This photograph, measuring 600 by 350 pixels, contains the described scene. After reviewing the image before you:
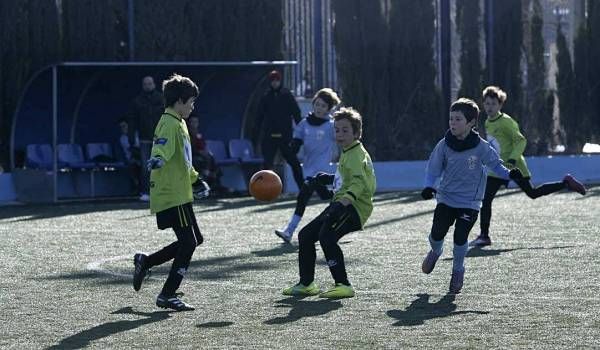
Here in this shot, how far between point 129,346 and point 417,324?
206 cm

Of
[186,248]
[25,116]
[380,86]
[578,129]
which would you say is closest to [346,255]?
[186,248]

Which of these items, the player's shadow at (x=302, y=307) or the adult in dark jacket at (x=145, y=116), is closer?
the player's shadow at (x=302, y=307)

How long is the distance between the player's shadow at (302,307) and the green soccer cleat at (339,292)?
0.17 feet

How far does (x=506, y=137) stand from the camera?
16062 millimetres

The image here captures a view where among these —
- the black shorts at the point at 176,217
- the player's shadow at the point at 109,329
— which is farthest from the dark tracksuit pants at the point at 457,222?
the player's shadow at the point at 109,329

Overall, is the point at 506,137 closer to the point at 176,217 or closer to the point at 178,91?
the point at 178,91

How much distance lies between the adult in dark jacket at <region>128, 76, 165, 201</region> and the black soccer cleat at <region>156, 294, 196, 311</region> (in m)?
12.2

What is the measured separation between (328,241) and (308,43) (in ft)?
51.1

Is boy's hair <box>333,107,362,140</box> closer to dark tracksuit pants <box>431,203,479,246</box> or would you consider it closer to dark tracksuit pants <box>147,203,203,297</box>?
dark tracksuit pants <box>431,203,479,246</box>

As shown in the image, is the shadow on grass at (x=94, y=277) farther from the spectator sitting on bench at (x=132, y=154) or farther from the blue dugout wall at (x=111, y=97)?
the spectator sitting on bench at (x=132, y=154)

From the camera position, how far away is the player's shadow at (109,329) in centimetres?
941

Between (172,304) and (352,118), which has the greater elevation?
(352,118)

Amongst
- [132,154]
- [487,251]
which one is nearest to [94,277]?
[487,251]

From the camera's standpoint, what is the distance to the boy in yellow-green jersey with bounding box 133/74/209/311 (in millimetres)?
10930
